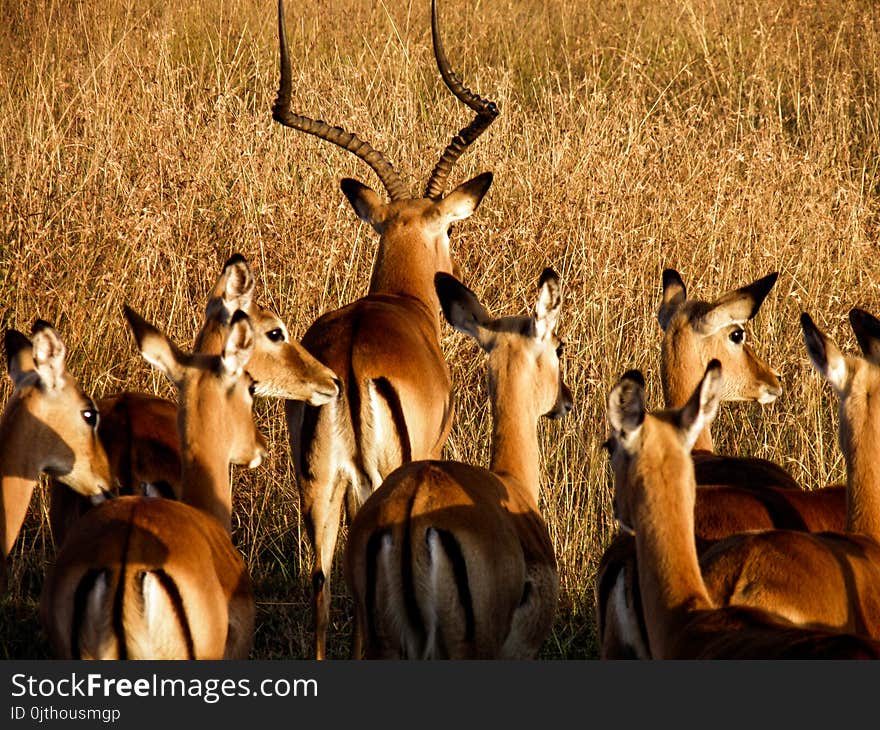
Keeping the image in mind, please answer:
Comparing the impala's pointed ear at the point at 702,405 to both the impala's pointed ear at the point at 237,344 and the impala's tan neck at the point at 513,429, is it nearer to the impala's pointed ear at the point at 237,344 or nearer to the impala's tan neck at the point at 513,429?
the impala's tan neck at the point at 513,429

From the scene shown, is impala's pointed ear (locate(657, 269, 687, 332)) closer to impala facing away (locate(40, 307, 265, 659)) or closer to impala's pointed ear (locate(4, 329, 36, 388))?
impala facing away (locate(40, 307, 265, 659))

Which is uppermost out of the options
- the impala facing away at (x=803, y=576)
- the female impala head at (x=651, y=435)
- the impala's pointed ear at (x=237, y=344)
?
the impala's pointed ear at (x=237, y=344)

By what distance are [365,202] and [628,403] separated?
11.0ft

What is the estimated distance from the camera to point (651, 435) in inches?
136

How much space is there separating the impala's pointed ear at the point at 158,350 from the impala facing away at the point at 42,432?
24 centimetres

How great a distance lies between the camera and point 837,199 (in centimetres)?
748

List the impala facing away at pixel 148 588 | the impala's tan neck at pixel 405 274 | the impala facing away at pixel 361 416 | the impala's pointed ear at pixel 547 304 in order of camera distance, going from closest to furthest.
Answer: the impala facing away at pixel 148 588 < the impala's pointed ear at pixel 547 304 < the impala facing away at pixel 361 416 < the impala's tan neck at pixel 405 274

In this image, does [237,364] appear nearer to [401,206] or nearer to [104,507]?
[104,507]

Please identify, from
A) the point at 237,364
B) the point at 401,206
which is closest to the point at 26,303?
the point at 401,206

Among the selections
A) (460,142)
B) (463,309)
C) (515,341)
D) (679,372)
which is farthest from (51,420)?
(460,142)

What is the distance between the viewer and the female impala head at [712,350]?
17.8 feet

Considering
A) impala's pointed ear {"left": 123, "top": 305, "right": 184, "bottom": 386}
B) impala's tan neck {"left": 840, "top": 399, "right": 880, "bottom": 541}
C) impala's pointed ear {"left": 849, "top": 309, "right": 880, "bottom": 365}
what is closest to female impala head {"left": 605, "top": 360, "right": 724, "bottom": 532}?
impala's tan neck {"left": 840, "top": 399, "right": 880, "bottom": 541}

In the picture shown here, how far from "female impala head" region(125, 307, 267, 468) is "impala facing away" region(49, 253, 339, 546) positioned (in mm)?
365

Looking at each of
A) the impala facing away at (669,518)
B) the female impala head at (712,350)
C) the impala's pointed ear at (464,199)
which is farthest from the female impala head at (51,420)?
the impala's pointed ear at (464,199)
